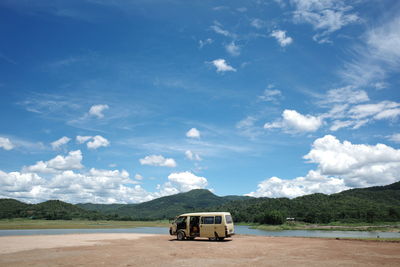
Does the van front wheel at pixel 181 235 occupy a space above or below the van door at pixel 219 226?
below

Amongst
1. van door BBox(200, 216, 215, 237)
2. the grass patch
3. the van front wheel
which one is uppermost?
van door BBox(200, 216, 215, 237)

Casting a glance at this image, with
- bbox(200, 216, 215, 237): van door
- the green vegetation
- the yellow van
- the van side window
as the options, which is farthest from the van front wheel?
the green vegetation

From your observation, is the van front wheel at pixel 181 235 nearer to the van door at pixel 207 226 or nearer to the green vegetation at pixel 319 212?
the van door at pixel 207 226

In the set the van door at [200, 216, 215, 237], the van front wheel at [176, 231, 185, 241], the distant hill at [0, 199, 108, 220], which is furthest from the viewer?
the distant hill at [0, 199, 108, 220]

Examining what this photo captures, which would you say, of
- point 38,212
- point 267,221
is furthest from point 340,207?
point 38,212

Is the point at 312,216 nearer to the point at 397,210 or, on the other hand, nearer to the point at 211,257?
the point at 397,210

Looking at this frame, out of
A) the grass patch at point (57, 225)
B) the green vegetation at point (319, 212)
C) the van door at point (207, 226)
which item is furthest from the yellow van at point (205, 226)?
the grass patch at point (57, 225)

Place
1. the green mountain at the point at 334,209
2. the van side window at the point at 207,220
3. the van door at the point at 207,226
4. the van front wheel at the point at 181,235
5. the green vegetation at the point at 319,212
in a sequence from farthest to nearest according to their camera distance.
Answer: the green mountain at the point at 334,209 < the green vegetation at the point at 319,212 < the van front wheel at the point at 181,235 < the van side window at the point at 207,220 < the van door at the point at 207,226

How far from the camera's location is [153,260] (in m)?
17.8

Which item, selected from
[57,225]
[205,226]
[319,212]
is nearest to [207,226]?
[205,226]

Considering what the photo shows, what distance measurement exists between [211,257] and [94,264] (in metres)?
6.89

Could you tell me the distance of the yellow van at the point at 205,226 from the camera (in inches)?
1177

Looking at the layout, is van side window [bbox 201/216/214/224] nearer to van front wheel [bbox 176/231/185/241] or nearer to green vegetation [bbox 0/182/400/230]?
van front wheel [bbox 176/231/185/241]

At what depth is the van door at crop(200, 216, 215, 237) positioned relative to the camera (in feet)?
99.3
